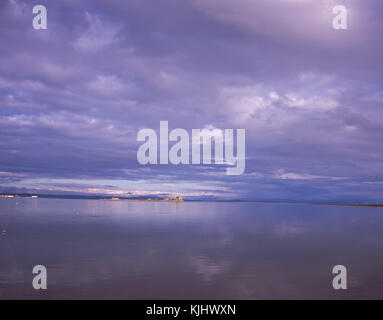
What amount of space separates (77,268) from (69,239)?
18.4m

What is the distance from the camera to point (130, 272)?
87.7 ft
